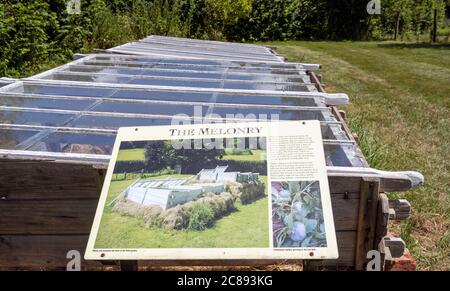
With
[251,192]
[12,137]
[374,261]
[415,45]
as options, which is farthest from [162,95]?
[415,45]

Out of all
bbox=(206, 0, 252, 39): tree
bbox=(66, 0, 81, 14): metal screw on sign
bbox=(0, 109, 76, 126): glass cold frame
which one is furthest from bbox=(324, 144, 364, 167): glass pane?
bbox=(206, 0, 252, 39): tree

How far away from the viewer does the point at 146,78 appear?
4.52 meters

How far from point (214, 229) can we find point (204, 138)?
519 millimetres

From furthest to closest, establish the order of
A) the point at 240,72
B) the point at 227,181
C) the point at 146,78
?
the point at 240,72, the point at 146,78, the point at 227,181

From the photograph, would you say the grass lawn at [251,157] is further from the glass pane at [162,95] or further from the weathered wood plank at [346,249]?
the glass pane at [162,95]

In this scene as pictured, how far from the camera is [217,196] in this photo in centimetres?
201

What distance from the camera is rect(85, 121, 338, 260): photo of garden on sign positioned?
1.86 metres

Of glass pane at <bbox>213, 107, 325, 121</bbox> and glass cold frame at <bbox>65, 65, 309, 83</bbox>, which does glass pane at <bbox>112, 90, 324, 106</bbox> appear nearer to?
glass pane at <bbox>213, 107, 325, 121</bbox>

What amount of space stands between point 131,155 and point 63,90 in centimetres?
187

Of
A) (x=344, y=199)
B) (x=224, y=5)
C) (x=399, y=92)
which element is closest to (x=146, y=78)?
(x=344, y=199)

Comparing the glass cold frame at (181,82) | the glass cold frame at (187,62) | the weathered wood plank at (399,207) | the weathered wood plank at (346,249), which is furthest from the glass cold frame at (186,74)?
the weathered wood plank at (346,249)

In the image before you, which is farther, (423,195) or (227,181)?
(423,195)
